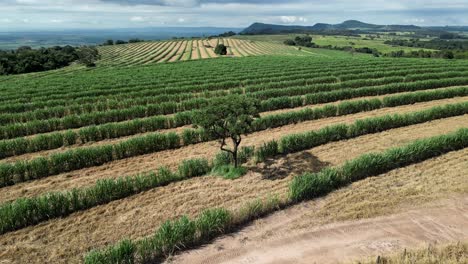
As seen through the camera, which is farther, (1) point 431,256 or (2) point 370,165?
(2) point 370,165

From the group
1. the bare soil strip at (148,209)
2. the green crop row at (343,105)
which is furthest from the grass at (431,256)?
the green crop row at (343,105)

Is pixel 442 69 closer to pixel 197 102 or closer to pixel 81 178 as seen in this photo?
pixel 197 102

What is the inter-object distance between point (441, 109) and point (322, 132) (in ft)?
31.9

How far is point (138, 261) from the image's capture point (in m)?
7.13

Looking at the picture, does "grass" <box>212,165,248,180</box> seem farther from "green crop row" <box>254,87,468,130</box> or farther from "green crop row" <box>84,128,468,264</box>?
"green crop row" <box>254,87,468,130</box>

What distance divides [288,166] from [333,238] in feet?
15.2

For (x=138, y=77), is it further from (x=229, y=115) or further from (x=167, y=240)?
(x=167, y=240)

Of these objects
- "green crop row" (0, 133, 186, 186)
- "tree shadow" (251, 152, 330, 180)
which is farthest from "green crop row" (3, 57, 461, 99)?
"tree shadow" (251, 152, 330, 180)

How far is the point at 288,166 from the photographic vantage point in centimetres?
1235

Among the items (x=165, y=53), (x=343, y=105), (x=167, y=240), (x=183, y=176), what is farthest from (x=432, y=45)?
(x=167, y=240)

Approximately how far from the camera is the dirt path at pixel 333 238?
734 centimetres

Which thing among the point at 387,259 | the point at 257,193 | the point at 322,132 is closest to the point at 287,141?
the point at 322,132

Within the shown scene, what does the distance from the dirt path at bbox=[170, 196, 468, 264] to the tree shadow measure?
2.70 meters

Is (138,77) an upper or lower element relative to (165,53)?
lower
